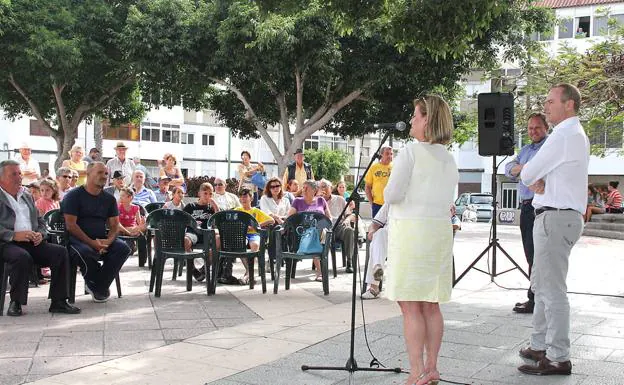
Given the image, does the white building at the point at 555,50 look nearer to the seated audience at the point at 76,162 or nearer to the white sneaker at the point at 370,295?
the seated audience at the point at 76,162

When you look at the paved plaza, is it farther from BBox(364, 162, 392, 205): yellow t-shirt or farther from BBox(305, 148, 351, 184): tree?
BBox(305, 148, 351, 184): tree

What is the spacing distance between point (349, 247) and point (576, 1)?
36380mm

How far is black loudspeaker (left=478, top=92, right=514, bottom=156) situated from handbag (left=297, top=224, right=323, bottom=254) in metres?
2.72

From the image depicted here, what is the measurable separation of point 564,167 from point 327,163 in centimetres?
5120

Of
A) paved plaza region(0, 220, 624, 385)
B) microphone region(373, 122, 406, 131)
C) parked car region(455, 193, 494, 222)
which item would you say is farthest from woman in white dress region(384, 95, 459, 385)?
parked car region(455, 193, 494, 222)

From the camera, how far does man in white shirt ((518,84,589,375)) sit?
4.57 m

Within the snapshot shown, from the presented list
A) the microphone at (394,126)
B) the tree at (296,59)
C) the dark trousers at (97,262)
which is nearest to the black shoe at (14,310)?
the dark trousers at (97,262)

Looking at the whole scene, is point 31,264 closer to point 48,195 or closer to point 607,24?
point 48,195

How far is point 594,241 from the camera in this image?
19.2 m

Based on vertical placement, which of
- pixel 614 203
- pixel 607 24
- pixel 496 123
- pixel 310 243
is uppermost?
pixel 607 24

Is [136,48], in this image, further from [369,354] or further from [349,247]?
[369,354]

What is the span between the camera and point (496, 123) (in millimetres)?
9297

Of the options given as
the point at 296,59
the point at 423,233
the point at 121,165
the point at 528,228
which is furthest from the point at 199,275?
the point at 296,59

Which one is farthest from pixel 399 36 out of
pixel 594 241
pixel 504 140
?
pixel 594 241
